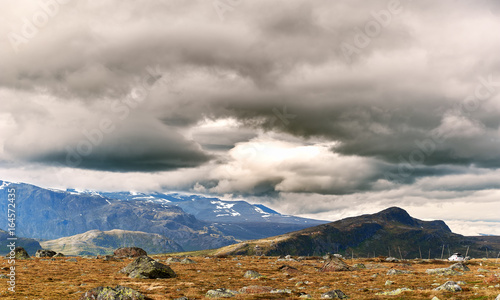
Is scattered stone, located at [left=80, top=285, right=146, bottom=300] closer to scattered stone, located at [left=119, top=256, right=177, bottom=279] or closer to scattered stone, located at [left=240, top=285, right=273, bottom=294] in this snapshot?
scattered stone, located at [left=240, top=285, right=273, bottom=294]

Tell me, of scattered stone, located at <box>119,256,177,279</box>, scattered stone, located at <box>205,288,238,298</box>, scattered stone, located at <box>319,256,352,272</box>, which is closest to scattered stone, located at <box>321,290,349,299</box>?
scattered stone, located at <box>205,288,238,298</box>

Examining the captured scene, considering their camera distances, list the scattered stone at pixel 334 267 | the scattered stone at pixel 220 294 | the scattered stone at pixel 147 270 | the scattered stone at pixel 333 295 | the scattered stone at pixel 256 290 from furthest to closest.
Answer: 1. the scattered stone at pixel 334 267
2. the scattered stone at pixel 147 270
3. the scattered stone at pixel 256 290
4. the scattered stone at pixel 220 294
5. the scattered stone at pixel 333 295

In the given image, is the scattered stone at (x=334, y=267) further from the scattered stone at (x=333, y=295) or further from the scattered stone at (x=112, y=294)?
the scattered stone at (x=112, y=294)

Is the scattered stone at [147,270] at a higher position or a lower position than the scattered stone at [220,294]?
lower

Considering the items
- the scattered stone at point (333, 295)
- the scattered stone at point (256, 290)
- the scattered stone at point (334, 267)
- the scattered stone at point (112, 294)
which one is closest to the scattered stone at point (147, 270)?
the scattered stone at point (256, 290)

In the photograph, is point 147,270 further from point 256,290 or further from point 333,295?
point 333,295

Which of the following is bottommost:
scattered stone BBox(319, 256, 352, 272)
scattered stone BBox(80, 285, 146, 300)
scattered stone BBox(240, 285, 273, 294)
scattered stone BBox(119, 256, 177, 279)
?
scattered stone BBox(319, 256, 352, 272)

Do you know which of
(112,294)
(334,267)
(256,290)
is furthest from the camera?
(334,267)

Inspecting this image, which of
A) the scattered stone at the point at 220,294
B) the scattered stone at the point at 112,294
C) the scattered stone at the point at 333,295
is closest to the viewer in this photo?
the scattered stone at the point at 112,294

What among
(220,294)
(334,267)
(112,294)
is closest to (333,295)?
(220,294)

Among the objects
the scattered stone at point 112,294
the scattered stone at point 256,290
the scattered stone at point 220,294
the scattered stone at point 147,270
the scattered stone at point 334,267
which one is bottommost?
the scattered stone at point 334,267

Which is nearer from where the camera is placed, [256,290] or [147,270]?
[256,290]

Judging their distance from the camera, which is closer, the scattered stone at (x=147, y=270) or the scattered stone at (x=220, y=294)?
the scattered stone at (x=220, y=294)

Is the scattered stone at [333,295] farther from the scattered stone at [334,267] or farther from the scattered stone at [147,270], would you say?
the scattered stone at [334,267]
